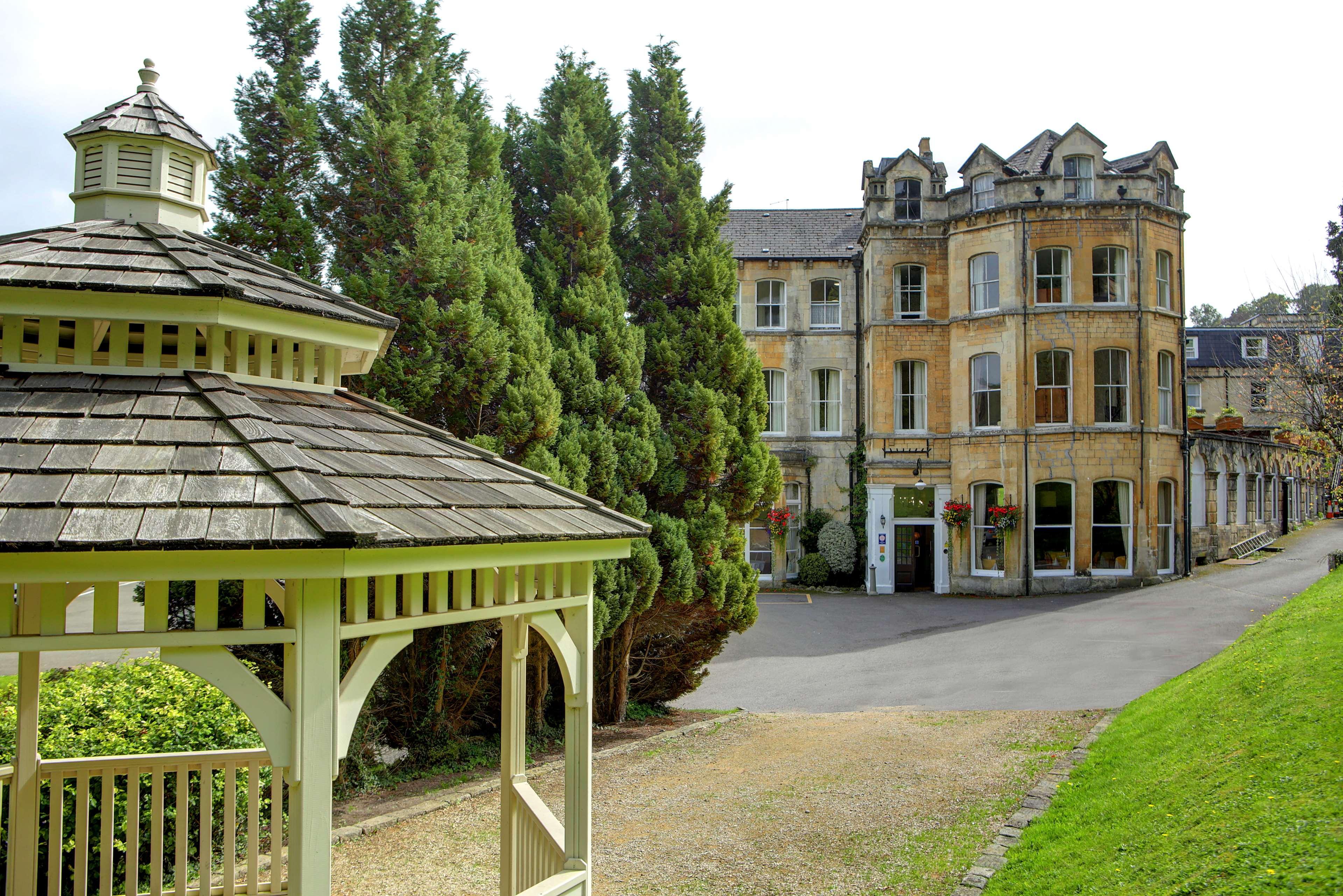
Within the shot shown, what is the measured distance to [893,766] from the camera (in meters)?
9.84

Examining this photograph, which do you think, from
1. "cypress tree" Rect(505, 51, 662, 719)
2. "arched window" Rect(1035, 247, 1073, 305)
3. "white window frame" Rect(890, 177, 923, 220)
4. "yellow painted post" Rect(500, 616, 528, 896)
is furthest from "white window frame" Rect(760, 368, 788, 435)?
"yellow painted post" Rect(500, 616, 528, 896)

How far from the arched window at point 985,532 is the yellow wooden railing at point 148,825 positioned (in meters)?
21.2

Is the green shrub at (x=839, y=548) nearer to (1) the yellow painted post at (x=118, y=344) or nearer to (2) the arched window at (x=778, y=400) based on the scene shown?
Answer: (2) the arched window at (x=778, y=400)

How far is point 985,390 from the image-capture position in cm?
2516

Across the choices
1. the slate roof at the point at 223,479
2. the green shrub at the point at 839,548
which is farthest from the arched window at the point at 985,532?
the slate roof at the point at 223,479

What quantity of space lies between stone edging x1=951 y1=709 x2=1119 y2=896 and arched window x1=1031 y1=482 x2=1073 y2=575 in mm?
14296

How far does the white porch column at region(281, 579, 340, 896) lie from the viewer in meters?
3.65

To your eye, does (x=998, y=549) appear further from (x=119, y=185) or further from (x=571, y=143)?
(x=119, y=185)

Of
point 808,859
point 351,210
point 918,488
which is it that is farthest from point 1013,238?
point 808,859

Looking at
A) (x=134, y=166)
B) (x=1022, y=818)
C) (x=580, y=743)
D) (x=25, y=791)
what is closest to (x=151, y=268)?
(x=134, y=166)

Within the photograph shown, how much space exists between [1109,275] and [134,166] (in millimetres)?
24558

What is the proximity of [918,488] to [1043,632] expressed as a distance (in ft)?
28.9

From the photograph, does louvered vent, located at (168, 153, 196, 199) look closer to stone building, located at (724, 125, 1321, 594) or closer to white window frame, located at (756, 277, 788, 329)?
stone building, located at (724, 125, 1321, 594)

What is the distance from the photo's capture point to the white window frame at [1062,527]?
23656mm
